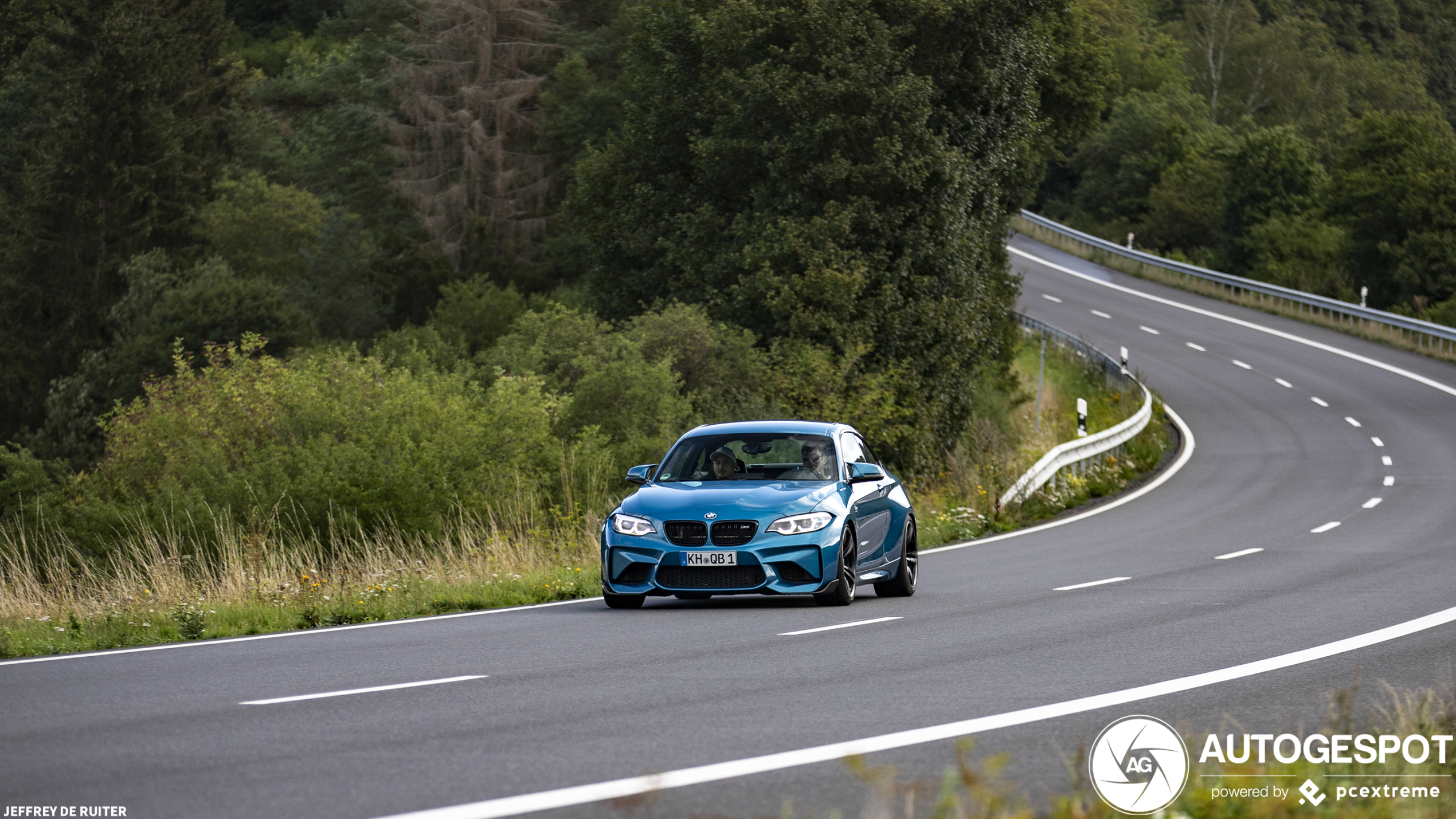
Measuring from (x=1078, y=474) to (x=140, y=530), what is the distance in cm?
1570

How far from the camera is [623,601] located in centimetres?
1441

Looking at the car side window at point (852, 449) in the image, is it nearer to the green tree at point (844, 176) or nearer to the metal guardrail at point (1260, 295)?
the green tree at point (844, 176)

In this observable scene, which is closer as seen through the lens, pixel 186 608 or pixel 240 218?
pixel 186 608

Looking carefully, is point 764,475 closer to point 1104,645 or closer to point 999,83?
point 1104,645

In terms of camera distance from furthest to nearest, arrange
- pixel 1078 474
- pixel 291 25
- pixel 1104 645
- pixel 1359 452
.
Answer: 1. pixel 291 25
2. pixel 1359 452
3. pixel 1078 474
4. pixel 1104 645

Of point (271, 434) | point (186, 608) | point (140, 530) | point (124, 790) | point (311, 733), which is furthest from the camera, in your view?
point (271, 434)

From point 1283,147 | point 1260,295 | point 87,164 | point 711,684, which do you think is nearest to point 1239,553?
point 711,684

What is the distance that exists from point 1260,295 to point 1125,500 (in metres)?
35.9

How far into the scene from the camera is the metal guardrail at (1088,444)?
86.2ft

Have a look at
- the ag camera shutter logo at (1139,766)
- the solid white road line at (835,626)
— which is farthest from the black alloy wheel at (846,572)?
the ag camera shutter logo at (1139,766)

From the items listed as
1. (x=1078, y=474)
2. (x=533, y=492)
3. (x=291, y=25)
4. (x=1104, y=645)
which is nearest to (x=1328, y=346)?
(x=1078, y=474)

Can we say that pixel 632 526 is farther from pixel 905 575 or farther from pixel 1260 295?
pixel 1260 295

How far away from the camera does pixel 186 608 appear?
13.9 meters

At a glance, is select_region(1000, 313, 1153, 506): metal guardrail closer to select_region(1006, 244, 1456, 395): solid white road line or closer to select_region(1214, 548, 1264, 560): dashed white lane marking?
select_region(1214, 548, 1264, 560): dashed white lane marking
